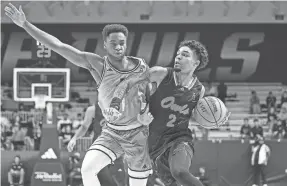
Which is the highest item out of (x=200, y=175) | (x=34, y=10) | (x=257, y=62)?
(x=34, y=10)

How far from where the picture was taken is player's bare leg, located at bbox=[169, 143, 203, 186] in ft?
23.3

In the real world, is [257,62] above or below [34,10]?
below

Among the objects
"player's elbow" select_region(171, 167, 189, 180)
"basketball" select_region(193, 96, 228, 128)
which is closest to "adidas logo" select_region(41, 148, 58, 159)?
"basketball" select_region(193, 96, 228, 128)

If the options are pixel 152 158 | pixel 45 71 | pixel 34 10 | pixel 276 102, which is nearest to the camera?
pixel 152 158

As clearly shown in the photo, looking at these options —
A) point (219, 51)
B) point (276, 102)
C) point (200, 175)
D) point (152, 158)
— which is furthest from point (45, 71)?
point (219, 51)

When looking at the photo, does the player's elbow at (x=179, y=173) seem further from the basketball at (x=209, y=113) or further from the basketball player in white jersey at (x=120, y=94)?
the basketball at (x=209, y=113)

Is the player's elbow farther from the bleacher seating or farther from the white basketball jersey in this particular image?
the bleacher seating

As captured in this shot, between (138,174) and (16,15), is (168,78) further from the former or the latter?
(16,15)

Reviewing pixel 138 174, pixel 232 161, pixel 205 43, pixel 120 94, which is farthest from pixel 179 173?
pixel 205 43

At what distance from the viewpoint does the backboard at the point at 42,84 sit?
1442cm

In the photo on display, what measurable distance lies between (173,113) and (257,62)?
20.7 metres

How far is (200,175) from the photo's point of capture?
1628 centimetres

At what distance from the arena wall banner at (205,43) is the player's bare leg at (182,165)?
65.4ft

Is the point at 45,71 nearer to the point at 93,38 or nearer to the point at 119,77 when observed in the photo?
the point at 119,77
